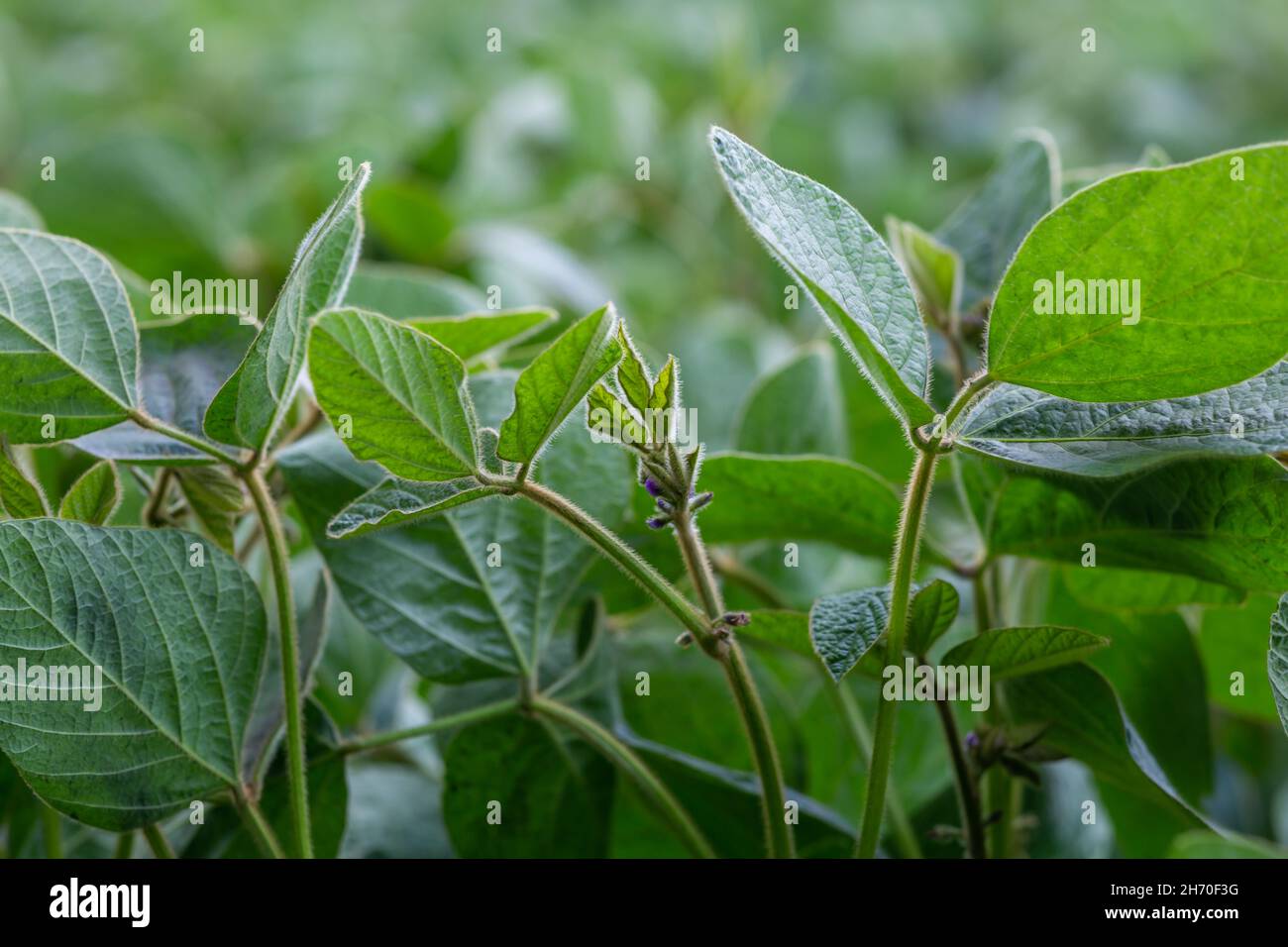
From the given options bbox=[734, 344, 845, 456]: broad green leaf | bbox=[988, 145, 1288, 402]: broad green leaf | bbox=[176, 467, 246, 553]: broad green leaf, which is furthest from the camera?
bbox=[734, 344, 845, 456]: broad green leaf

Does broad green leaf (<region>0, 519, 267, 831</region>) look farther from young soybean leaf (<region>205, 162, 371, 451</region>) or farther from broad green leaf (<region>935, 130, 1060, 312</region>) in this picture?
broad green leaf (<region>935, 130, 1060, 312</region>)

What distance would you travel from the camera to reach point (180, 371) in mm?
408

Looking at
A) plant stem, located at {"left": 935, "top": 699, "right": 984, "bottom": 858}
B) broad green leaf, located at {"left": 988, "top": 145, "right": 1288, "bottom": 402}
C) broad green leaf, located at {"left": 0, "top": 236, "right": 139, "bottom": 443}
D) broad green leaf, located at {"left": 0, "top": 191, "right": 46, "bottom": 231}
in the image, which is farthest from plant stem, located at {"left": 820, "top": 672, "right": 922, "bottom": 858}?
broad green leaf, located at {"left": 0, "top": 191, "right": 46, "bottom": 231}

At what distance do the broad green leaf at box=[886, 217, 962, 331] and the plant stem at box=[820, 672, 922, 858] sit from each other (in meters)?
0.14

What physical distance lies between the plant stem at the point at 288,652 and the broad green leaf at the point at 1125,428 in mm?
201

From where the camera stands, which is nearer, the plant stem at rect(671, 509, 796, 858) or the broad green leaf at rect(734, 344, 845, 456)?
the plant stem at rect(671, 509, 796, 858)

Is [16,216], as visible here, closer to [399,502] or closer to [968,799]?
[399,502]

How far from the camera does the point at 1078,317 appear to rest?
315 millimetres

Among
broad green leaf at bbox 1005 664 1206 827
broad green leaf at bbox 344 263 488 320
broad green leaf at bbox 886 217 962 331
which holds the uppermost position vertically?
broad green leaf at bbox 344 263 488 320

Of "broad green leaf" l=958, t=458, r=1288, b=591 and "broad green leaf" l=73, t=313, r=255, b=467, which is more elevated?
"broad green leaf" l=73, t=313, r=255, b=467

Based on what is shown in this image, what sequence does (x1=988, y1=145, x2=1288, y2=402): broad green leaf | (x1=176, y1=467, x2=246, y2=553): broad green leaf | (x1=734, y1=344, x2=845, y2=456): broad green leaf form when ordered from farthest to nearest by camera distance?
(x1=734, y1=344, x2=845, y2=456): broad green leaf
(x1=176, y1=467, x2=246, y2=553): broad green leaf
(x1=988, y1=145, x2=1288, y2=402): broad green leaf

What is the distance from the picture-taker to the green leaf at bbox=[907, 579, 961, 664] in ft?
1.16
